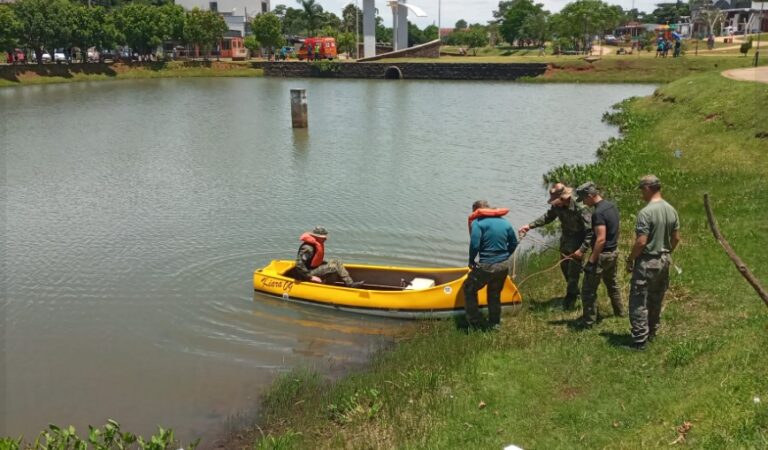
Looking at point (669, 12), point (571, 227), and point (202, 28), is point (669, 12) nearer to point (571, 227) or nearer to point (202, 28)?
point (202, 28)

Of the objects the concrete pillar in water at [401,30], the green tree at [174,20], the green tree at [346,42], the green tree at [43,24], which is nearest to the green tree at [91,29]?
the green tree at [43,24]

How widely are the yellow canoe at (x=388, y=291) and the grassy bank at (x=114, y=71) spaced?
72.2 meters

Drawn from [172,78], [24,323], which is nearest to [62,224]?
[24,323]

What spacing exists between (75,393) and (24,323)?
11.5 feet

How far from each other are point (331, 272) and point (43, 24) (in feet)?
279

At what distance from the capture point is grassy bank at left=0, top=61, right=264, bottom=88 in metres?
76.0

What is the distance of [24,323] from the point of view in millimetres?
13086

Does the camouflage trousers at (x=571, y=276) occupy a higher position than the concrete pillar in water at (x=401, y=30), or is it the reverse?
the concrete pillar in water at (x=401, y=30)

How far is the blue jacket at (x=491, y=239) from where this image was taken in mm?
10492

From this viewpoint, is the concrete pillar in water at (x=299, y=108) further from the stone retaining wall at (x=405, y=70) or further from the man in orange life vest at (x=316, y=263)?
the stone retaining wall at (x=405, y=70)

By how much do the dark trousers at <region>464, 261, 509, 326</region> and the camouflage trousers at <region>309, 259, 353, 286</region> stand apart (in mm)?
3222

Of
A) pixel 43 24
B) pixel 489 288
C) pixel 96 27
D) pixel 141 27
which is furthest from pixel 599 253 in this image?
pixel 141 27

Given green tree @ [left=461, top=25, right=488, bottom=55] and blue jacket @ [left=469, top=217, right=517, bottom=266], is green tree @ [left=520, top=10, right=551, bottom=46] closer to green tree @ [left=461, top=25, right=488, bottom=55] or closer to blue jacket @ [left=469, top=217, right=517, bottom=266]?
green tree @ [left=461, top=25, right=488, bottom=55]

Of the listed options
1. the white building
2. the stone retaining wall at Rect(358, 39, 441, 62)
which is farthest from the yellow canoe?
the white building
